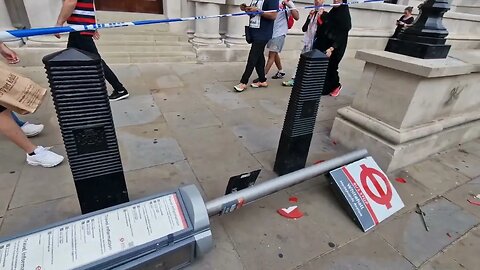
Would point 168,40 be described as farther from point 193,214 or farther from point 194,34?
point 193,214

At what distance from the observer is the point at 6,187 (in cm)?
227

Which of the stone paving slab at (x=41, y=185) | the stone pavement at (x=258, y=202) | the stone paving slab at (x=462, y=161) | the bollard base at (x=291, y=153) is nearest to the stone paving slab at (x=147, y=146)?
the stone pavement at (x=258, y=202)

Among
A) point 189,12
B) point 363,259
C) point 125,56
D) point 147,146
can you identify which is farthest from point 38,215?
point 189,12

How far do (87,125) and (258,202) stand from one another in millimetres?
1423

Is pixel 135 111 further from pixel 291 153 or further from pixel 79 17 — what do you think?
pixel 291 153

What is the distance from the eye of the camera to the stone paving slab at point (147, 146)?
2760mm

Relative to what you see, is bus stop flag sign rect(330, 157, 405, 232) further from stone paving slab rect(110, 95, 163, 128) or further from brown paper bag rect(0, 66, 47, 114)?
brown paper bag rect(0, 66, 47, 114)

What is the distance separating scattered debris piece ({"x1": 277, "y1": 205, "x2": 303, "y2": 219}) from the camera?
7.30ft

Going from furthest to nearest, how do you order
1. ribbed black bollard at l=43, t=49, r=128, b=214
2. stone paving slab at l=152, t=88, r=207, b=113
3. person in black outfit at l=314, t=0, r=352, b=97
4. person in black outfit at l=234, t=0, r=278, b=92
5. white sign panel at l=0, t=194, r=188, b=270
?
1. person in black outfit at l=234, t=0, r=278, b=92
2. person in black outfit at l=314, t=0, r=352, b=97
3. stone paving slab at l=152, t=88, r=207, b=113
4. ribbed black bollard at l=43, t=49, r=128, b=214
5. white sign panel at l=0, t=194, r=188, b=270

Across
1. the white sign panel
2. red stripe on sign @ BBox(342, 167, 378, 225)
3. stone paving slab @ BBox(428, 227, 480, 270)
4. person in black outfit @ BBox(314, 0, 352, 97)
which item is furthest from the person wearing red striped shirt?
stone paving slab @ BBox(428, 227, 480, 270)

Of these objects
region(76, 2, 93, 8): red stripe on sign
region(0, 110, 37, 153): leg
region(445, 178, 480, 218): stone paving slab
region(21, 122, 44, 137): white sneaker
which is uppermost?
region(76, 2, 93, 8): red stripe on sign

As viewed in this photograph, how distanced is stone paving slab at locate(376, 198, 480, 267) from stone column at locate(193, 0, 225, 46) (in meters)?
5.66

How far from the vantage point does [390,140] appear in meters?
2.77

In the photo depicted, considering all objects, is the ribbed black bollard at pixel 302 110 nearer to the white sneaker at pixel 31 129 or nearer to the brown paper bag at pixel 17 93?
the brown paper bag at pixel 17 93
